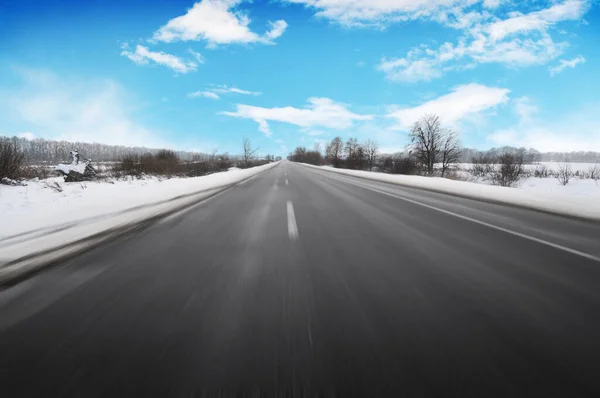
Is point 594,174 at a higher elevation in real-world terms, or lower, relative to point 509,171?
lower

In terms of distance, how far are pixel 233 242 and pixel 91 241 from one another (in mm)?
2317

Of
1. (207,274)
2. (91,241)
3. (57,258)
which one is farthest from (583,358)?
(91,241)

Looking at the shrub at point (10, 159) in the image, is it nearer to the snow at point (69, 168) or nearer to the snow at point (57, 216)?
the snow at point (57, 216)

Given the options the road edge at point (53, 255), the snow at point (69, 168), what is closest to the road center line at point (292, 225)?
the road edge at point (53, 255)

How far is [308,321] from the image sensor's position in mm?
2297

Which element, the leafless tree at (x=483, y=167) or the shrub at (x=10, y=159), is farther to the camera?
the leafless tree at (x=483, y=167)

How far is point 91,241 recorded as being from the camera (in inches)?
184

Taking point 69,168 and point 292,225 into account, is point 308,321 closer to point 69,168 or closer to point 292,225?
point 292,225

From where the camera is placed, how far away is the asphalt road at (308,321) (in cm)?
168

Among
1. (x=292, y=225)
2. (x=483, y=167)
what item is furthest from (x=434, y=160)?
(x=292, y=225)

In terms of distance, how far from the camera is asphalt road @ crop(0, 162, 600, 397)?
1.68 meters

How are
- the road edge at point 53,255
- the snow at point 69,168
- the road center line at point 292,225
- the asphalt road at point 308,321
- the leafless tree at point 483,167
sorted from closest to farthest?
the asphalt road at point 308,321, the road edge at point 53,255, the road center line at point 292,225, the snow at point 69,168, the leafless tree at point 483,167

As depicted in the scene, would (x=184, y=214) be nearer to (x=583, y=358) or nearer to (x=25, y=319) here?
(x=25, y=319)

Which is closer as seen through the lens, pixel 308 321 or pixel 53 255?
pixel 308 321
